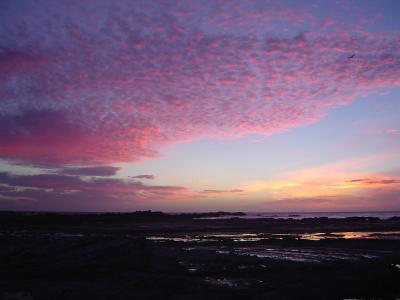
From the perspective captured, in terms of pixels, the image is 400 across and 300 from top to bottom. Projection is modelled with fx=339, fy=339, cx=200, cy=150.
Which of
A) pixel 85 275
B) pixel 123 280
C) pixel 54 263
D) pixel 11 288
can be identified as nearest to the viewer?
pixel 11 288

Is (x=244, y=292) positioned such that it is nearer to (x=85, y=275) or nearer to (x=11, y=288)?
(x=85, y=275)

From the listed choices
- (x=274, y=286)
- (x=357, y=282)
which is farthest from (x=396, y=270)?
(x=274, y=286)

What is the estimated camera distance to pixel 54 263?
57.9 feet

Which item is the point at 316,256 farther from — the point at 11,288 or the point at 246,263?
the point at 11,288

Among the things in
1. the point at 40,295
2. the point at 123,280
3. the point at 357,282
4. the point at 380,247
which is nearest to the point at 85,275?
the point at 123,280

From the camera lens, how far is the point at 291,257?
2025 cm

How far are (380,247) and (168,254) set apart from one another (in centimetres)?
1562

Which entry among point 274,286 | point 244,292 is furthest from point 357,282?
point 244,292

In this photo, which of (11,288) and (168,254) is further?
(168,254)

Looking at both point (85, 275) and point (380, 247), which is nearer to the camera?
point (85, 275)

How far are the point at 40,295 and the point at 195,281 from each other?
19.0 ft

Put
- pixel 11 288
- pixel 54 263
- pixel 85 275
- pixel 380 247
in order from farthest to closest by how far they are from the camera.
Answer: pixel 380 247 → pixel 54 263 → pixel 85 275 → pixel 11 288

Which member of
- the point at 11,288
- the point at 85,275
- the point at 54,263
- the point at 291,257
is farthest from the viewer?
the point at 291,257

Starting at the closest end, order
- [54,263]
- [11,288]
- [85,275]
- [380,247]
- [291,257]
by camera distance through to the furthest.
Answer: [11,288] → [85,275] → [54,263] → [291,257] → [380,247]
